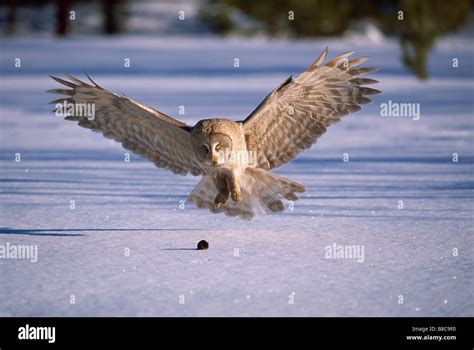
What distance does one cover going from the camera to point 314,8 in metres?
35.3

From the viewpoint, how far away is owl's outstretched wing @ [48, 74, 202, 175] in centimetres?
668

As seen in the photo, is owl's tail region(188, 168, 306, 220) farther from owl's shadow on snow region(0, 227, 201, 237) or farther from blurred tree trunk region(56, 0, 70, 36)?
blurred tree trunk region(56, 0, 70, 36)

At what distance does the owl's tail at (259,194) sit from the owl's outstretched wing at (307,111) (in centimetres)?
43

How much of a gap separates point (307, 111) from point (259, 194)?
0.84 meters

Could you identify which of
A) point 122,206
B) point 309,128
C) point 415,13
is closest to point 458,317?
point 309,128

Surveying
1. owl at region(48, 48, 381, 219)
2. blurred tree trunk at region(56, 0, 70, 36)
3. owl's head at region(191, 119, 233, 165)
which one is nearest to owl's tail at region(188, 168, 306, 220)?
owl at region(48, 48, 381, 219)

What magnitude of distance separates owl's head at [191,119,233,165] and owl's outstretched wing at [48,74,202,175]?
0.28 meters

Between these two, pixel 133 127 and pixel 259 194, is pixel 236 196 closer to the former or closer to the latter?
pixel 259 194

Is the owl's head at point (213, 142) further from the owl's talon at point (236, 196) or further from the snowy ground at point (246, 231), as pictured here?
the snowy ground at point (246, 231)

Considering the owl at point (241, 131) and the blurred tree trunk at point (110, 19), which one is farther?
the blurred tree trunk at point (110, 19)

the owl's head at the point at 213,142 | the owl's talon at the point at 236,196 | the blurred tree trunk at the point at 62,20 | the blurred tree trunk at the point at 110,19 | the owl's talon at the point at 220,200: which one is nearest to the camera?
the owl's head at the point at 213,142

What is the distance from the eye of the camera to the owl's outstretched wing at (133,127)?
6684 millimetres

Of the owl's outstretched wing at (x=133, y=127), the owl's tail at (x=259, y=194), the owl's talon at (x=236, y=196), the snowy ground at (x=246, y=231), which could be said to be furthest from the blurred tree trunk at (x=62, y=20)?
the owl's talon at (x=236, y=196)
